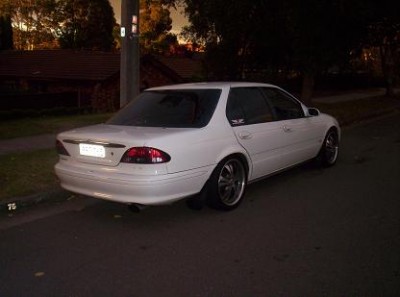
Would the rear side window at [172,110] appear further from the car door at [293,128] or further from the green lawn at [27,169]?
the green lawn at [27,169]

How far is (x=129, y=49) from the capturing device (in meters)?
8.71

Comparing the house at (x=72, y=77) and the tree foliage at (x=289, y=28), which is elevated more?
the tree foliage at (x=289, y=28)

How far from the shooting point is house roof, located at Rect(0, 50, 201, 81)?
24.3 meters

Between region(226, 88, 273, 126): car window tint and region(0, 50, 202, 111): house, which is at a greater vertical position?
region(226, 88, 273, 126): car window tint

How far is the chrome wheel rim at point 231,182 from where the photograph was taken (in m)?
5.62

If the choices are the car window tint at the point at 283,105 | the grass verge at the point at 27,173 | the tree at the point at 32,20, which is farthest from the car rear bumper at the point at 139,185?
the tree at the point at 32,20

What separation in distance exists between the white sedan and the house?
42.9ft

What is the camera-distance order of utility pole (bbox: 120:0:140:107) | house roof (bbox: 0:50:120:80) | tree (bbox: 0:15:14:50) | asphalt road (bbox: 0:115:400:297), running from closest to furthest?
asphalt road (bbox: 0:115:400:297) < utility pole (bbox: 120:0:140:107) < house roof (bbox: 0:50:120:80) < tree (bbox: 0:15:14:50)

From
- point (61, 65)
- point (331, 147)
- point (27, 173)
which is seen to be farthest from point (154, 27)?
point (27, 173)

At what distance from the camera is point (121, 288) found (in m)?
3.73

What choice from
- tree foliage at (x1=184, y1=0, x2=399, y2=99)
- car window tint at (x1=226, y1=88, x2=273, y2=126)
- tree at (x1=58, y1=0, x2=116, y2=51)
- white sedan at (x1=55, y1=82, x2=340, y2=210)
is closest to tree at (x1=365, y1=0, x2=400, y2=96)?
tree foliage at (x1=184, y1=0, x2=399, y2=99)

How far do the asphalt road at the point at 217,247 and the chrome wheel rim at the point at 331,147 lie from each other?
4.04 feet

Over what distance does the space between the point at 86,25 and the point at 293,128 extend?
1863 inches

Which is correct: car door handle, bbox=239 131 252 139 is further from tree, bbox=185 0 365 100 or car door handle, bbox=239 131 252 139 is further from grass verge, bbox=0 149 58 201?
tree, bbox=185 0 365 100
